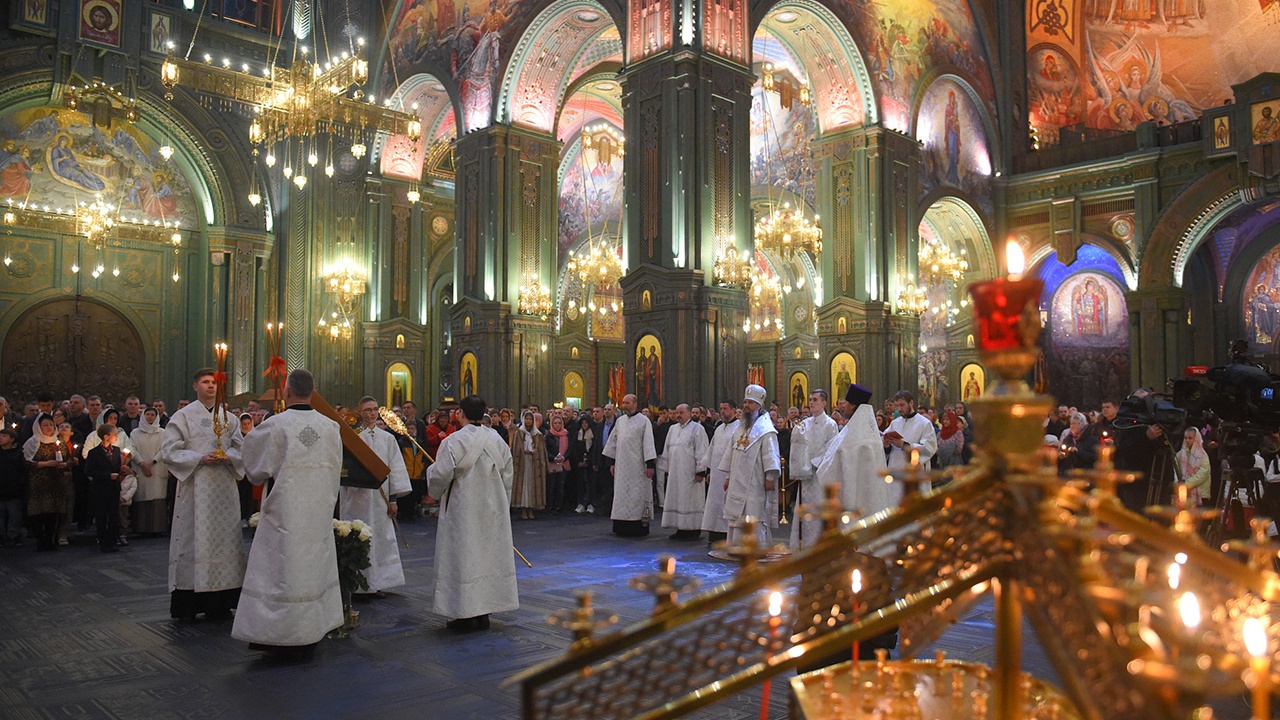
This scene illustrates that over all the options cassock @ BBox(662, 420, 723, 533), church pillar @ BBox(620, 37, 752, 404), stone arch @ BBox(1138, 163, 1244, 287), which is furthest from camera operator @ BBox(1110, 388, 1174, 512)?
stone arch @ BBox(1138, 163, 1244, 287)

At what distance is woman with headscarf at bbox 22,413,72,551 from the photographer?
1065 centimetres

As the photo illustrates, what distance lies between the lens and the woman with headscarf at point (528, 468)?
14.3 m

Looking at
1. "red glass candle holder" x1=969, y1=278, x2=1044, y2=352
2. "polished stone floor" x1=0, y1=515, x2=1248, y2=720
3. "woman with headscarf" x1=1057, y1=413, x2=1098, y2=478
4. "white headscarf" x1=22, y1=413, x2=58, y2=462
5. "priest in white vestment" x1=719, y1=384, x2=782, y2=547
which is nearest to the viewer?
"red glass candle holder" x1=969, y1=278, x2=1044, y2=352

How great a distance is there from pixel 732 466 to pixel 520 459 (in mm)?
5153

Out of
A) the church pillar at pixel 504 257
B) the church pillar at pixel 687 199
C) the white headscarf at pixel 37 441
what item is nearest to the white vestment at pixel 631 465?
the church pillar at pixel 687 199

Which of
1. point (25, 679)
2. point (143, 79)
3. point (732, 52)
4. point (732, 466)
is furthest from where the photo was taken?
point (143, 79)

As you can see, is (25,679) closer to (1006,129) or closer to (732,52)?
(732,52)

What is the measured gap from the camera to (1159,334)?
22.4 meters

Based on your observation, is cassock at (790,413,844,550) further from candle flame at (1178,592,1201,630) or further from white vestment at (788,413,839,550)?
candle flame at (1178,592,1201,630)

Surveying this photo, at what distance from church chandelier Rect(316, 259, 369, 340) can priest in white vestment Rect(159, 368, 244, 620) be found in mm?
16512

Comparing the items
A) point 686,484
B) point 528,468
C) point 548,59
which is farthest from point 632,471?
point 548,59

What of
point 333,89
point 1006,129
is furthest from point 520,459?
point 1006,129

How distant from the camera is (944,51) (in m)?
23.8

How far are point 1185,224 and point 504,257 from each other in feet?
53.7
